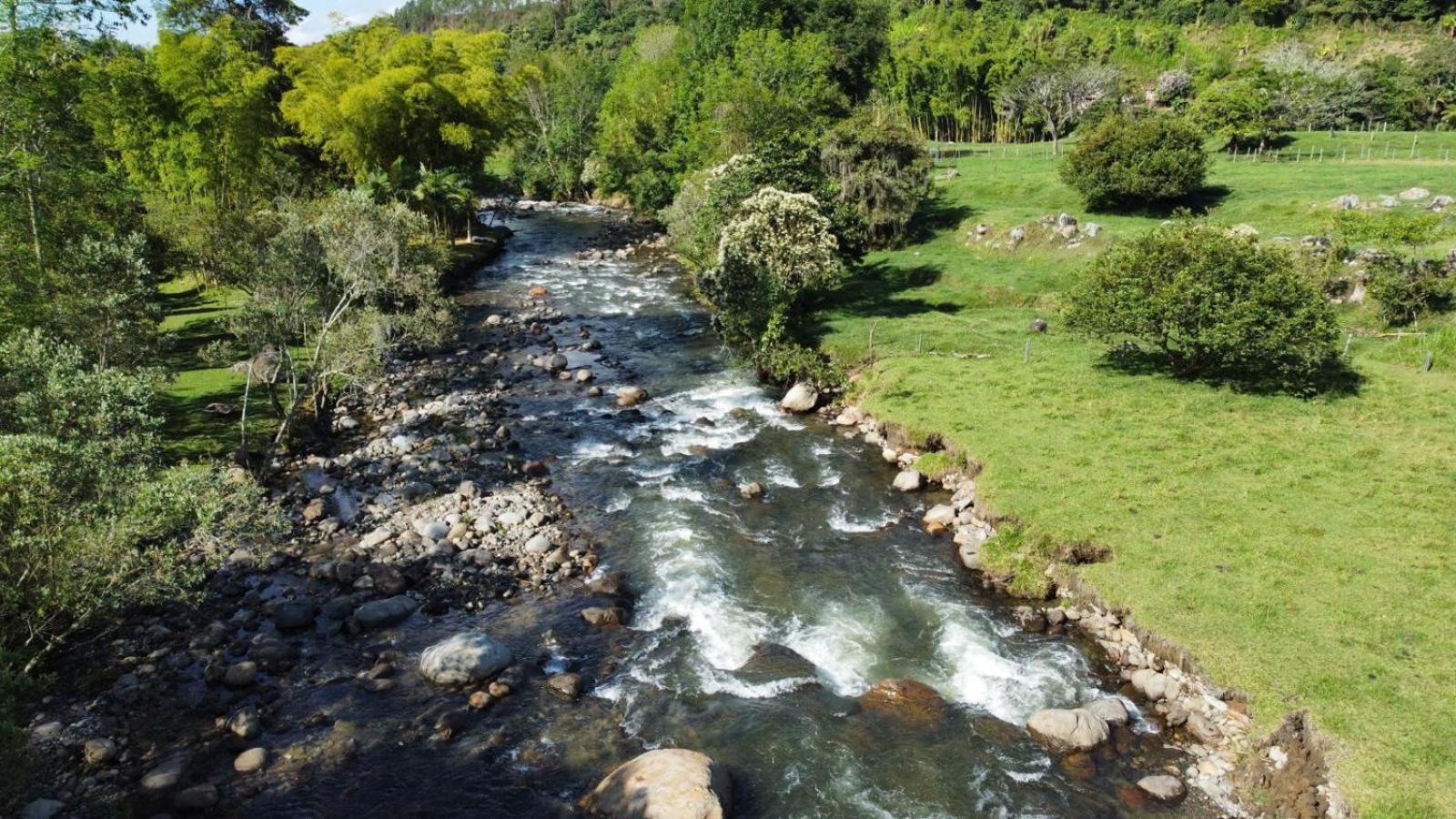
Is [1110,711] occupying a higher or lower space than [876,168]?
lower

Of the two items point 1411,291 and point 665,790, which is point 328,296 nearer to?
point 665,790

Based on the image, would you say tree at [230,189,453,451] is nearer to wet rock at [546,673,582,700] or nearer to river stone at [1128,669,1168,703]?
wet rock at [546,673,582,700]

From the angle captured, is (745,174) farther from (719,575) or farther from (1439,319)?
(1439,319)

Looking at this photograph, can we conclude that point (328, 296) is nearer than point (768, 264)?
Yes

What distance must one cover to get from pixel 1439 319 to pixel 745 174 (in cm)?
3240

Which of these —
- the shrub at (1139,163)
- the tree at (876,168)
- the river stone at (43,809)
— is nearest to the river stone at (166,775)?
the river stone at (43,809)

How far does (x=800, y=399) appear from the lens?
111 ft

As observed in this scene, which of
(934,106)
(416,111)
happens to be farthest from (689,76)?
(416,111)

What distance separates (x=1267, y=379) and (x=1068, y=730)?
806 inches

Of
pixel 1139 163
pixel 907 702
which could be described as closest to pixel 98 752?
pixel 907 702

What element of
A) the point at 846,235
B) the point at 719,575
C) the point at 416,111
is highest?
the point at 416,111

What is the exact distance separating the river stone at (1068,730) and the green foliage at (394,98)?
53.3 m

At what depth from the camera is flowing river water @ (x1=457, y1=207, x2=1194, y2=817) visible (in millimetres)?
15469

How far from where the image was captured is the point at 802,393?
112ft
